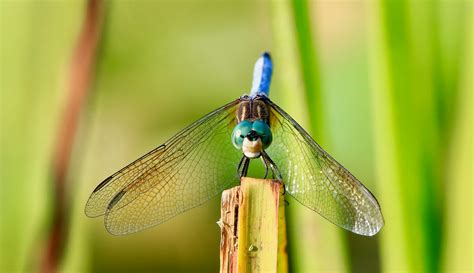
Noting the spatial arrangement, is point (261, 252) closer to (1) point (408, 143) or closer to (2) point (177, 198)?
(2) point (177, 198)

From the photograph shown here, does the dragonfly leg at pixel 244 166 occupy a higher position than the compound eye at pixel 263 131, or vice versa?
the compound eye at pixel 263 131

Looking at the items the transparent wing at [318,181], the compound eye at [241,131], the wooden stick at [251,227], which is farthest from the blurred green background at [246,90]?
the wooden stick at [251,227]

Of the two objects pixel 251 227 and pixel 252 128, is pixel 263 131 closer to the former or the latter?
pixel 252 128

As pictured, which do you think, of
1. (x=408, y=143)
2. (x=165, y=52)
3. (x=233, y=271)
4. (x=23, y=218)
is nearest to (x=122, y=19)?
(x=165, y=52)

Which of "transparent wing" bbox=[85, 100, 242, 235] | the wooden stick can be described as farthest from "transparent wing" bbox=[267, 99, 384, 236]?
the wooden stick

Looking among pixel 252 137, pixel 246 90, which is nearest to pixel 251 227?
pixel 252 137

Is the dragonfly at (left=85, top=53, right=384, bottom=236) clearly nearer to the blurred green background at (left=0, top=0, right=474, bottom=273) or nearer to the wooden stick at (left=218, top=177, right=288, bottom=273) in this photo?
the blurred green background at (left=0, top=0, right=474, bottom=273)

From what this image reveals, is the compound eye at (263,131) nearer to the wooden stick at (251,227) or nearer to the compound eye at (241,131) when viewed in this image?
the compound eye at (241,131)
